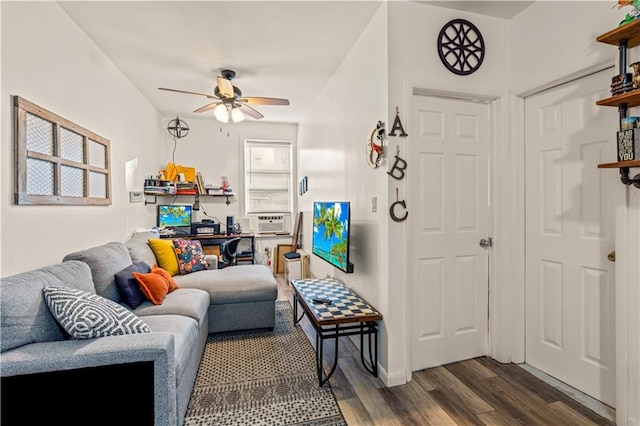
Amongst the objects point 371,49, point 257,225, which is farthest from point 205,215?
point 371,49

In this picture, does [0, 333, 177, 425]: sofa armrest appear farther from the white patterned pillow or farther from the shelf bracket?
the shelf bracket

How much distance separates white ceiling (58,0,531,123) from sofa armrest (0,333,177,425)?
223 cm

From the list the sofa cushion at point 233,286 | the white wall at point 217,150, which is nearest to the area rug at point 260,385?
the sofa cushion at point 233,286

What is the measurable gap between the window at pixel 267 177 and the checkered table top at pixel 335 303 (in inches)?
121

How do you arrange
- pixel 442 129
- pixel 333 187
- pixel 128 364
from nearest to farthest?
pixel 128 364 → pixel 442 129 → pixel 333 187

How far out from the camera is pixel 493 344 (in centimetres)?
249

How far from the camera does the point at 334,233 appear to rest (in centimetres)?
286

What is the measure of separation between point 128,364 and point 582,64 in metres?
2.94

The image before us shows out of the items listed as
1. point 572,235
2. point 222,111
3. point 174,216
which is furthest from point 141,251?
point 572,235

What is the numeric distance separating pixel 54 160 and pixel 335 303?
223 centimetres

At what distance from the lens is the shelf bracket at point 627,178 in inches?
64.3

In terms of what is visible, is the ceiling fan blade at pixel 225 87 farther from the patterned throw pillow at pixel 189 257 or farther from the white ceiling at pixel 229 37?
the patterned throw pillow at pixel 189 257

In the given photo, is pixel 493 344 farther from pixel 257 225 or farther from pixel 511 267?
pixel 257 225

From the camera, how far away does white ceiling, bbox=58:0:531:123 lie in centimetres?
233
